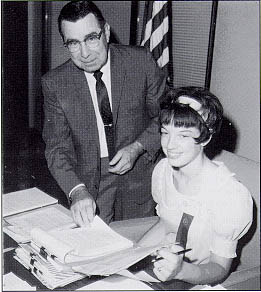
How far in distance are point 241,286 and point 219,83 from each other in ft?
8.81

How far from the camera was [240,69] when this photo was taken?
393 cm

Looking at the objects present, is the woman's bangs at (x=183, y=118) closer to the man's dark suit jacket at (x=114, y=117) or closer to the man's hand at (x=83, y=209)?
the man's hand at (x=83, y=209)

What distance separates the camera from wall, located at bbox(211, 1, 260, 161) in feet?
12.3

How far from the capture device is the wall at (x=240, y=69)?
3764 mm

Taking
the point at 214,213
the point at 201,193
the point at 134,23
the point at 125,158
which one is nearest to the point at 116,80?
the point at 125,158

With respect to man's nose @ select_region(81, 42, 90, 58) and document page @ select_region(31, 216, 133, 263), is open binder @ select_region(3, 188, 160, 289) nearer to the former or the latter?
document page @ select_region(31, 216, 133, 263)

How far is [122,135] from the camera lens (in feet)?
8.05

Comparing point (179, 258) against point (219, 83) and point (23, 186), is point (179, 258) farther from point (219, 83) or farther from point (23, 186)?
point (23, 186)

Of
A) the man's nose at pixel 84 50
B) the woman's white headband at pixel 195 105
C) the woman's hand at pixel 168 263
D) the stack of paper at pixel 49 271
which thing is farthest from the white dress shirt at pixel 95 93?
the woman's hand at pixel 168 263

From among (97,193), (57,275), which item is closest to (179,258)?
(57,275)

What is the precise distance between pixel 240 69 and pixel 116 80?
1878mm

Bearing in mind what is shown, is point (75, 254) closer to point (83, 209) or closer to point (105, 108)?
point (83, 209)

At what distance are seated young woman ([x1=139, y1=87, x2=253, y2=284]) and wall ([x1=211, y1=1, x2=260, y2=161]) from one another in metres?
2.15

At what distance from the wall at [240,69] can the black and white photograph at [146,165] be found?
10 millimetres
